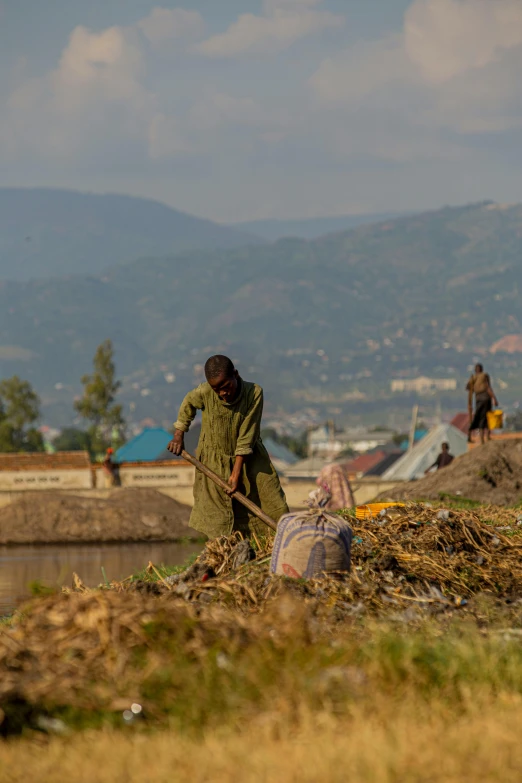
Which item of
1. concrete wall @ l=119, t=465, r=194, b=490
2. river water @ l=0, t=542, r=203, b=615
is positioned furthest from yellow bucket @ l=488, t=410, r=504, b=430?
concrete wall @ l=119, t=465, r=194, b=490

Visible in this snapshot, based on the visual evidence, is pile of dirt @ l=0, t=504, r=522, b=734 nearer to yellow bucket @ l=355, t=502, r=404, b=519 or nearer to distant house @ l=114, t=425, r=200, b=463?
yellow bucket @ l=355, t=502, r=404, b=519

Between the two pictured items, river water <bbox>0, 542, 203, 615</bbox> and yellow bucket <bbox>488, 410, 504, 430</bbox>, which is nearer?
river water <bbox>0, 542, 203, 615</bbox>

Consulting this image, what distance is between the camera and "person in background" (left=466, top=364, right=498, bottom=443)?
27.4 metres

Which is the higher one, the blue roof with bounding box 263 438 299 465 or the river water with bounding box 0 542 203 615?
the river water with bounding box 0 542 203 615

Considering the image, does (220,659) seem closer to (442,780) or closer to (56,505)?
(442,780)

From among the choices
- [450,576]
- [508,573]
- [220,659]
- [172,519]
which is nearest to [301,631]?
[220,659]

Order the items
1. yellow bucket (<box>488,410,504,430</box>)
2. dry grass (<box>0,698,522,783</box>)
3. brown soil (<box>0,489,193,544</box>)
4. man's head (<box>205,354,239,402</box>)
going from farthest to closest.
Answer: brown soil (<box>0,489,193,544</box>) → yellow bucket (<box>488,410,504,430</box>) → man's head (<box>205,354,239,402</box>) → dry grass (<box>0,698,522,783</box>)

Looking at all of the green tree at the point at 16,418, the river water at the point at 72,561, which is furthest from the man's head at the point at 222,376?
the green tree at the point at 16,418

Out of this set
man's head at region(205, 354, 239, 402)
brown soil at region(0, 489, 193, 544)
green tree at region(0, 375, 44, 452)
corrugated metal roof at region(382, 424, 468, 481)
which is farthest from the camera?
green tree at region(0, 375, 44, 452)

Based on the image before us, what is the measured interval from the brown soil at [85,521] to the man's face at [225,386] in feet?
83.1

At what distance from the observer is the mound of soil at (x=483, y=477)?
2392cm

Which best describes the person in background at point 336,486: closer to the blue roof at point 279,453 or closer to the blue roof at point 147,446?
the blue roof at point 147,446

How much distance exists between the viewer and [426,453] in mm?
53688

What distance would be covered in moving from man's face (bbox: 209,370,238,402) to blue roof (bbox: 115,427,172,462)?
229 feet
